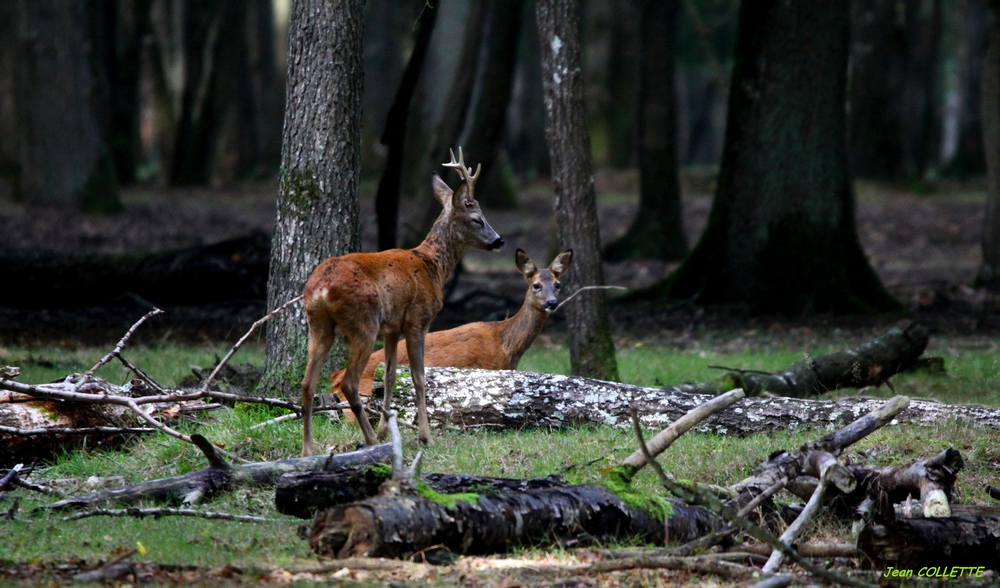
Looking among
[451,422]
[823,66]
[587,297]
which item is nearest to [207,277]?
[587,297]

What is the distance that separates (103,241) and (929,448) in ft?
51.6

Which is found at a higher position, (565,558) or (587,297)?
(587,297)

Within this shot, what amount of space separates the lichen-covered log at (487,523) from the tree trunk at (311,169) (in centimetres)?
319

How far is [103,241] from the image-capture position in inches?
755

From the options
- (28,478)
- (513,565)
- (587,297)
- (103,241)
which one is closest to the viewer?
(513,565)

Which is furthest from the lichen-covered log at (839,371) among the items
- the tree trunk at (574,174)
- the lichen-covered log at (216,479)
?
the lichen-covered log at (216,479)

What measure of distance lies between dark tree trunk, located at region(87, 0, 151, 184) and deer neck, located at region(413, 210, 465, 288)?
80.7 feet

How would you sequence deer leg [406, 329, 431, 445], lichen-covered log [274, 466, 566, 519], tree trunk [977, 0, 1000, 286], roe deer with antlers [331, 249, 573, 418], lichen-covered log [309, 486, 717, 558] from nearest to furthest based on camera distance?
lichen-covered log [309, 486, 717, 558] → lichen-covered log [274, 466, 566, 519] → deer leg [406, 329, 431, 445] → roe deer with antlers [331, 249, 573, 418] → tree trunk [977, 0, 1000, 286]

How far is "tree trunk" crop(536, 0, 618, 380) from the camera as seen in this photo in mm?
9188

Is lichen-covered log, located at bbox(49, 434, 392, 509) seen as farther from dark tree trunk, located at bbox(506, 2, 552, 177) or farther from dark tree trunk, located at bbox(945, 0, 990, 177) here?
dark tree trunk, located at bbox(506, 2, 552, 177)

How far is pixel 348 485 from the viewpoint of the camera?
5.19 m

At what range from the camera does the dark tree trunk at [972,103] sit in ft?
110

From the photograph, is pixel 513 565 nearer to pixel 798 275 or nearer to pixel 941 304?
pixel 798 275

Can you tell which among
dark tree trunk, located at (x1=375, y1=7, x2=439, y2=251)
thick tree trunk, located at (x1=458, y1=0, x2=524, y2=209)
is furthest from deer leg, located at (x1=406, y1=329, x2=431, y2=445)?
thick tree trunk, located at (x1=458, y1=0, x2=524, y2=209)
